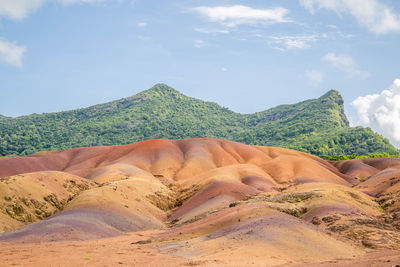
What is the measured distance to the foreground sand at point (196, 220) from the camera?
21750 mm

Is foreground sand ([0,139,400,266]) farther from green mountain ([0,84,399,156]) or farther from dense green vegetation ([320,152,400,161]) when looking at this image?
green mountain ([0,84,399,156])

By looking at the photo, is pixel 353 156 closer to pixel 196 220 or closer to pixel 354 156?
pixel 354 156

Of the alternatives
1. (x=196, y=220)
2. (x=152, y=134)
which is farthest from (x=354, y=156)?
A: (x=196, y=220)

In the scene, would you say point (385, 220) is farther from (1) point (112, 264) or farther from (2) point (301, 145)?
(2) point (301, 145)

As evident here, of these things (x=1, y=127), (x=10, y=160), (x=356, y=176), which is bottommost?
(x=356, y=176)

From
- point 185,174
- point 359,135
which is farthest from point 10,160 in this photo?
point 359,135

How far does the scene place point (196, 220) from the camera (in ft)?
130

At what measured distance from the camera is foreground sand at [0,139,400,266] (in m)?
21.8

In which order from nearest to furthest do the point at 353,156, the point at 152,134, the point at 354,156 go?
the point at 353,156 → the point at 354,156 → the point at 152,134

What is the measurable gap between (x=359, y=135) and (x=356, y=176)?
6198cm

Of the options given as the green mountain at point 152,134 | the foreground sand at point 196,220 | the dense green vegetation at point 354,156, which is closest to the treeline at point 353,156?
the dense green vegetation at point 354,156

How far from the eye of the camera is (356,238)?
27594 millimetres

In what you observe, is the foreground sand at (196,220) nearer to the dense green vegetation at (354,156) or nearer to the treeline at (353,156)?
the treeline at (353,156)

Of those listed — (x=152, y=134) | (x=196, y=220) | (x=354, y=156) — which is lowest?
(x=354, y=156)
